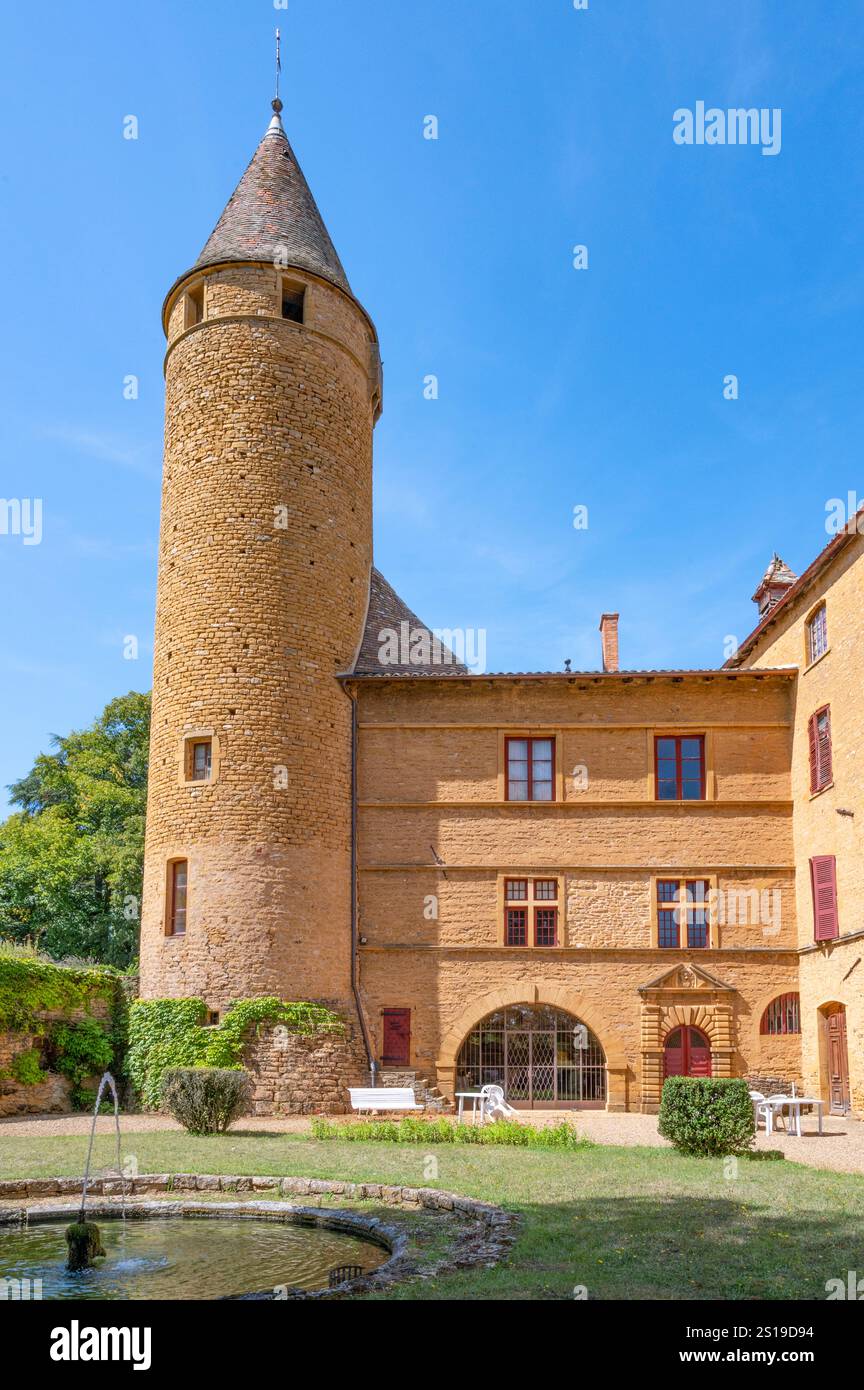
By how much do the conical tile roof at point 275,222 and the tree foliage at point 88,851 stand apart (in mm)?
18819

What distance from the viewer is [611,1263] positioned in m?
7.65

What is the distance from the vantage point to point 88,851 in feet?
123

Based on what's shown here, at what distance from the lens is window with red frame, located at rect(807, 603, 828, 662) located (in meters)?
21.6

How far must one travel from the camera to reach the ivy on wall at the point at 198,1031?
21.1m

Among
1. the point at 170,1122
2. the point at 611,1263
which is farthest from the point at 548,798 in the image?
the point at 611,1263

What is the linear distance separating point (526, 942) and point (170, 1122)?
770 centimetres

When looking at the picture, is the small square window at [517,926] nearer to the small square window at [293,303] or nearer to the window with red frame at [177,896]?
the window with red frame at [177,896]

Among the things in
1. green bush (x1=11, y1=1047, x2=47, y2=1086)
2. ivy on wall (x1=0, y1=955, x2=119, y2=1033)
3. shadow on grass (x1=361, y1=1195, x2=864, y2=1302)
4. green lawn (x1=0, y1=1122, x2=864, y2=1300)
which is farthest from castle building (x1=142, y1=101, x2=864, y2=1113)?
shadow on grass (x1=361, y1=1195, x2=864, y2=1302)

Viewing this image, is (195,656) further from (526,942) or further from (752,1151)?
(752,1151)

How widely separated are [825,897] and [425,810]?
7.94m

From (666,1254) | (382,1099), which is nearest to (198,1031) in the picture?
(382,1099)

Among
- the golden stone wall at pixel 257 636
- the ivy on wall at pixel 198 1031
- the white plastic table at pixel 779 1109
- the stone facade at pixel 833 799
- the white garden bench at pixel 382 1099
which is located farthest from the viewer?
the golden stone wall at pixel 257 636

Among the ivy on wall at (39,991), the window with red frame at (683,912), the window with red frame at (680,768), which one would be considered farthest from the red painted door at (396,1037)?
the window with red frame at (680,768)

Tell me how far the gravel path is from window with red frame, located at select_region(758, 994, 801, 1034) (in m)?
2.67
